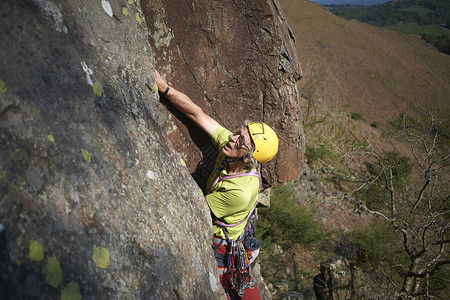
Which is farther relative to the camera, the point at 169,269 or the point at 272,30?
the point at 272,30

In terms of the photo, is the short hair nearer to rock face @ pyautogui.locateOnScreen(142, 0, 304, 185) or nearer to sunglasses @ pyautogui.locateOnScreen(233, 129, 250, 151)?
sunglasses @ pyautogui.locateOnScreen(233, 129, 250, 151)

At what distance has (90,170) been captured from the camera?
1434 mm

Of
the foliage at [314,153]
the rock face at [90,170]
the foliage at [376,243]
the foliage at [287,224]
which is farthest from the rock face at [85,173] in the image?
the foliage at [314,153]

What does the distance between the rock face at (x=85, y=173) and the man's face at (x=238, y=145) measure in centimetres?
67

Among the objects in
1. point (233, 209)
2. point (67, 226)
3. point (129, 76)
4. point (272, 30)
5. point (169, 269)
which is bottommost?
point (233, 209)

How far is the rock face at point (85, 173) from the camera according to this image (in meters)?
1.09

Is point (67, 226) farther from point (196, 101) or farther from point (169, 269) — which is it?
point (196, 101)

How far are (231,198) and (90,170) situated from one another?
57.6 inches

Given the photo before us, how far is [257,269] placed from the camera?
443 cm

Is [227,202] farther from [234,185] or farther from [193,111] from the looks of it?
[193,111]

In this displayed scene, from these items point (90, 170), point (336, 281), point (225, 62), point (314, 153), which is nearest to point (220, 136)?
point (225, 62)

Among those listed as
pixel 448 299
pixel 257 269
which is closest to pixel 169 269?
pixel 257 269

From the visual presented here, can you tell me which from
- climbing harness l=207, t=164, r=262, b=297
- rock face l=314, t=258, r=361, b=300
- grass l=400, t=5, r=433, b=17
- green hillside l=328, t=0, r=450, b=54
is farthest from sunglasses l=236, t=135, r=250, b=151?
grass l=400, t=5, r=433, b=17

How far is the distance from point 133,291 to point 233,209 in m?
1.43
